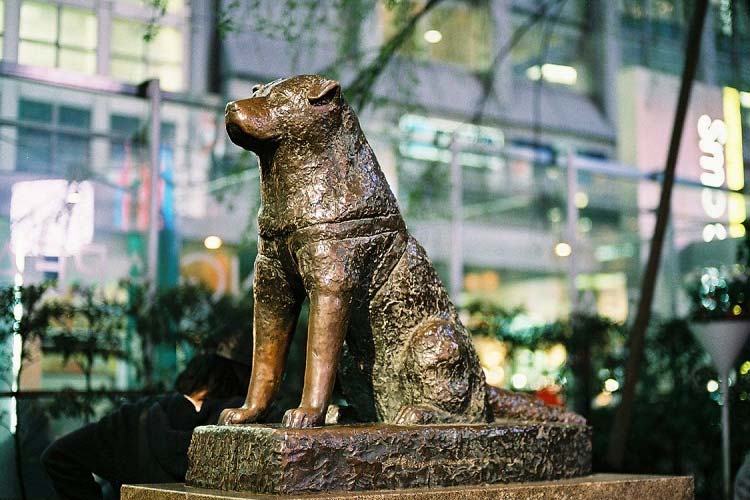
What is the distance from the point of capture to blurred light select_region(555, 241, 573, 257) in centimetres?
852

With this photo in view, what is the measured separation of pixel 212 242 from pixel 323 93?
170 inches

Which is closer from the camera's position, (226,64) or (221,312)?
(221,312)

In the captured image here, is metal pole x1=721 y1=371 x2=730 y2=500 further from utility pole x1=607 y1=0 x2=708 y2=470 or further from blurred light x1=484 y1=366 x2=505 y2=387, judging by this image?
blurred light x1=484 y1=366 x2=505 y2=387

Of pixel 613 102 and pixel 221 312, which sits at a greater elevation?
pixel 613 102

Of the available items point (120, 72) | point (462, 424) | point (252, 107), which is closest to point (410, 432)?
point (462, 424)

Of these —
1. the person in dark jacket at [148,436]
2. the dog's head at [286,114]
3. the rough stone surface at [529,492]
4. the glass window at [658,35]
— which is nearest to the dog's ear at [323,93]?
the dog's head at [286,114]

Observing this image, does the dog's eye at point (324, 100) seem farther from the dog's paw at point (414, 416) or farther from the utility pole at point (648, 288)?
the utility pole at point (648, 288)

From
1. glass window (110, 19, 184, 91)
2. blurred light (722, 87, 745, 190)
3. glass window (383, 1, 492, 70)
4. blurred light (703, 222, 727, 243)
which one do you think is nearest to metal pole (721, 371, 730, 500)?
blurred light (703, 222, 727, 243)

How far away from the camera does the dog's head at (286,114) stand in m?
2.36

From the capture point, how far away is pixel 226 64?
877cm

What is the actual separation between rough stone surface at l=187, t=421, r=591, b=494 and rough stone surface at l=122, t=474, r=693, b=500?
0.13ft

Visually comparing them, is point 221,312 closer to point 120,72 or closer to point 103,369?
point 103,369

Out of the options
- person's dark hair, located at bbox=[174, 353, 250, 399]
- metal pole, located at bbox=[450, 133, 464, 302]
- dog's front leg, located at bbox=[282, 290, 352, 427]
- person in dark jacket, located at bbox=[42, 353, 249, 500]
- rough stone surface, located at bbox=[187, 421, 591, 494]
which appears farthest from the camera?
metal pole, located at bbox=[450, 133, 464, 302]

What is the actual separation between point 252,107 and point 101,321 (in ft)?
11.2
